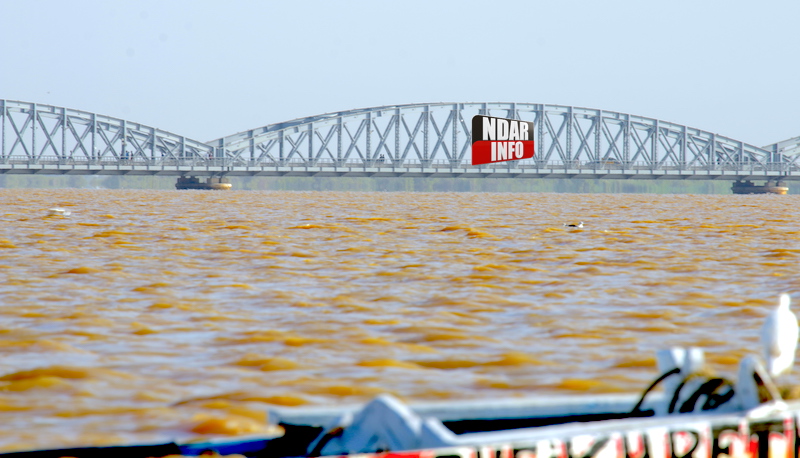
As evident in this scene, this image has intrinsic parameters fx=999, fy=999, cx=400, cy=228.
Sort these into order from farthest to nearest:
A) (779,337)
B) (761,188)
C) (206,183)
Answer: (761,188)
(206,183)
(779,337)

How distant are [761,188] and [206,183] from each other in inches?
2575

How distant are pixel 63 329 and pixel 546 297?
4.81 m

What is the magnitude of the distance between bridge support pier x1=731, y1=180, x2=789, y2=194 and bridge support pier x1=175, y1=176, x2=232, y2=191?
6212cm

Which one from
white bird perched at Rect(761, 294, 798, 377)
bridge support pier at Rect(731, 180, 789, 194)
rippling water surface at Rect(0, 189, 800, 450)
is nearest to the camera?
white bird perched at Rect(761, 294, 798, 377)

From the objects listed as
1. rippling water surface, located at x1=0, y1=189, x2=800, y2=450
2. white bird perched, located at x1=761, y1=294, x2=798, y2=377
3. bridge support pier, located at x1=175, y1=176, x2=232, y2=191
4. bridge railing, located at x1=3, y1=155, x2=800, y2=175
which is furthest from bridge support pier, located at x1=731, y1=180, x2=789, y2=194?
white bird perched, located at x1=761, y1=294, x2=798, y2=377

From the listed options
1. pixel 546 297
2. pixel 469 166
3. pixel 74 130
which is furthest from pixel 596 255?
pixel 74 130

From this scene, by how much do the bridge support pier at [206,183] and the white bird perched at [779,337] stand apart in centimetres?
10393

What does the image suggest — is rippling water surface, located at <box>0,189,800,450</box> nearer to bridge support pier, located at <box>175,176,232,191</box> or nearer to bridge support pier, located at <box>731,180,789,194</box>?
bridge support pier, located at <box>175,176,232,191</box>

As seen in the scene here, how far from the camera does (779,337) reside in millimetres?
4102

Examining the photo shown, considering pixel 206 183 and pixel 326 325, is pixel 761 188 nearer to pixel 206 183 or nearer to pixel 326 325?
pixel 206 183

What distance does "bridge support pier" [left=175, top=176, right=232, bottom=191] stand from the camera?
10594 centimetres

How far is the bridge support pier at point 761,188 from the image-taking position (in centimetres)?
11894

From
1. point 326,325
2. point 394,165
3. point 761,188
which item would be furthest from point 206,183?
point 326,325

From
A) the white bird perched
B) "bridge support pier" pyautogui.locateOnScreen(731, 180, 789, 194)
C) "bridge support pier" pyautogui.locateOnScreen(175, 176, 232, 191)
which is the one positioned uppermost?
the white bird perched
